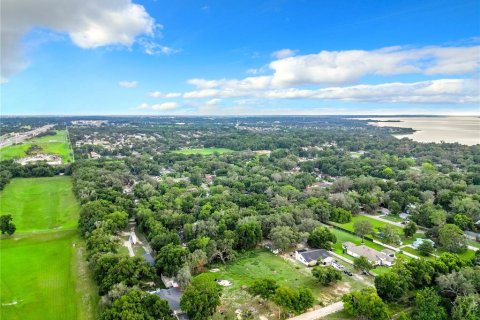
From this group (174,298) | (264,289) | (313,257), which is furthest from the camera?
(313,257)

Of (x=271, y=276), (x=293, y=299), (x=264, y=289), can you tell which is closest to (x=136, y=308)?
(x=264, y=289)

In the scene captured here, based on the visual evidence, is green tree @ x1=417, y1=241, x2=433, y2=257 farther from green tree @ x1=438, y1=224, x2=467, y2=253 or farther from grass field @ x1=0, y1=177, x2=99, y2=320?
grass field @ x1=0, y1=177, x2=99, y2=320

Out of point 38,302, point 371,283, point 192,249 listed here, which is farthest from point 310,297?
point 38,302

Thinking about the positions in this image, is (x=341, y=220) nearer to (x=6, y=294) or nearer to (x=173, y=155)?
(x=6, y=294)

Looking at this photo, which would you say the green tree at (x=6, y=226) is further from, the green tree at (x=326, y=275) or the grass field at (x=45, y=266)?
the green tree at (x=326, y=275)

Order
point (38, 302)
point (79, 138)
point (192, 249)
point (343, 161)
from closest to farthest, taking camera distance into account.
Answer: point (38, 302) < point (192, 249) < point (343, 161) < point (79, 138)

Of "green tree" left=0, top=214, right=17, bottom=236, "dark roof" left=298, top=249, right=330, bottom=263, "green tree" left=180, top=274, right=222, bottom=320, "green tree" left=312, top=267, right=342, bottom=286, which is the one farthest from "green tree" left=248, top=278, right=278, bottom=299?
"green tree" left=0, top=214, right=17, bottom=236

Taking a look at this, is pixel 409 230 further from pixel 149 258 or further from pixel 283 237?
pixel 149 258

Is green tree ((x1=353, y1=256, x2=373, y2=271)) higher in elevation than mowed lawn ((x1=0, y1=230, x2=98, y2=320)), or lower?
higher
